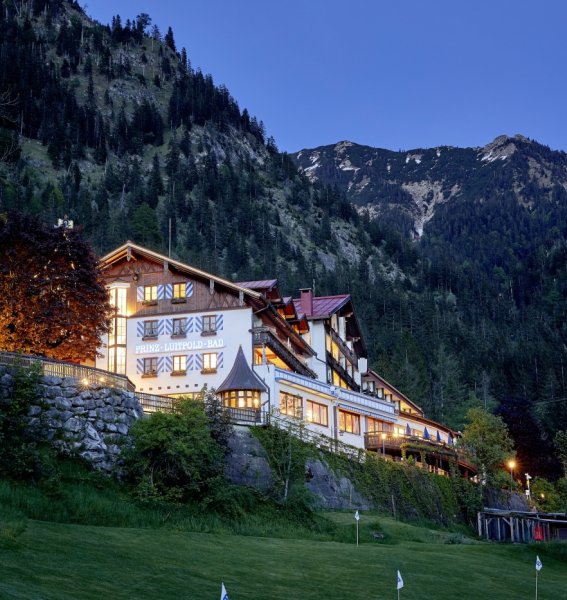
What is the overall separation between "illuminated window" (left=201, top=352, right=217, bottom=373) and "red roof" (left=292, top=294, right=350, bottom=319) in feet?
60.2

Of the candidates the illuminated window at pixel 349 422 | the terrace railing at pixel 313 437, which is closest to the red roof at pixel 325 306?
the illuminated window at pixel 349 422

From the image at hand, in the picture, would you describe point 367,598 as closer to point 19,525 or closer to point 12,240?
point 19,525

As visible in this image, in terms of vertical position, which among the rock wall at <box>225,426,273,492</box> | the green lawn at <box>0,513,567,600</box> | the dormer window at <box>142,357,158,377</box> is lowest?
the green lawn at <box>0,513,567,600</box>

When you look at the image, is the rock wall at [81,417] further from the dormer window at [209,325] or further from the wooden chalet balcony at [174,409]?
the dormer window at [209,325]

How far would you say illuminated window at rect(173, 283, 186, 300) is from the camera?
6131 centimetres

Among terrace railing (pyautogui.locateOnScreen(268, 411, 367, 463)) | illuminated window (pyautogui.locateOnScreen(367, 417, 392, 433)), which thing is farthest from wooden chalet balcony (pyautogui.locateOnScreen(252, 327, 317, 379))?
illuminated window (pyautogui.locateOnScreen(367, 417, 392, 433))

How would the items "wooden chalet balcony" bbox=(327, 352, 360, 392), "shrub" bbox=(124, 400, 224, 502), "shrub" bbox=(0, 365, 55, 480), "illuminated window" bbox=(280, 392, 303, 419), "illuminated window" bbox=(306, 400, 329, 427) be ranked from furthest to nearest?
1. "wooden chalet balcony" bbox=(327, 352, 360, 392)
2. "illuminated window" bbox=(306, 400, 329, 427)
3. "illuminated window" bbox=(280, 392, 303, 419)
4. "shrub" bbox=(124, 400, 224, 502)
5. "shrub" bbox=(0, 365, 55, 480)

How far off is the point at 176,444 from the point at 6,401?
769 cm

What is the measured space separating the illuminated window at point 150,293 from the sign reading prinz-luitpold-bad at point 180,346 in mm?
3432

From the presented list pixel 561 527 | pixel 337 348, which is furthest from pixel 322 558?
pixel 561 527

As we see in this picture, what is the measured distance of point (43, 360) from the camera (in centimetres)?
3931

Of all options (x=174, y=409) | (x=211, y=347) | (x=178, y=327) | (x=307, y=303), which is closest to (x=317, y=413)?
(x=211, y=347)

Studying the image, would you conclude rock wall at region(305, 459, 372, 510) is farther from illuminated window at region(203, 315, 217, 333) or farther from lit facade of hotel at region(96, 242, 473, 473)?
illuminated window at region(203, 315, 217, 333)

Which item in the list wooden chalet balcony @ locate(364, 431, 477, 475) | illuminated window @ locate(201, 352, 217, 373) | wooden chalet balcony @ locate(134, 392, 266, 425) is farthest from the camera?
wooden chalet balcony @ locate(364, 431, 477, 475)
